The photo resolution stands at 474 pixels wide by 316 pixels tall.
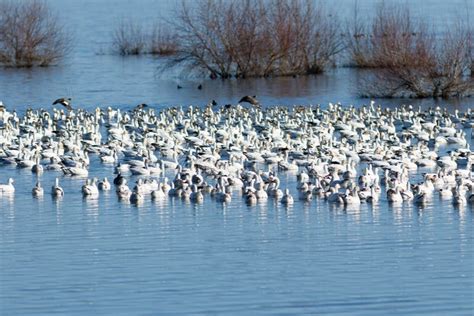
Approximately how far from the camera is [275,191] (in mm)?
22578

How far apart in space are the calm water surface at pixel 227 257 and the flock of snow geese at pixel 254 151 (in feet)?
1.29

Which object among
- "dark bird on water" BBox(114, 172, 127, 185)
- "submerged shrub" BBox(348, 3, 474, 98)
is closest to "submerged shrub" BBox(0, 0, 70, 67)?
"submerged shrub" BBox(348, 3, 474, 98)

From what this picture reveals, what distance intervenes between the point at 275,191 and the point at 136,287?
6697 millimetres

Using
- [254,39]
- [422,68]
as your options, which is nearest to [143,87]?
[254,39]

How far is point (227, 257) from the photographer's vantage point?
58.6 ft

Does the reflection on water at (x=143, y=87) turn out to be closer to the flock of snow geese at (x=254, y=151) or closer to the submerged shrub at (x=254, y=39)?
the submerged shrub at (x=254, y=39)

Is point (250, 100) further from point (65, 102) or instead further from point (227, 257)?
point (227, 257)

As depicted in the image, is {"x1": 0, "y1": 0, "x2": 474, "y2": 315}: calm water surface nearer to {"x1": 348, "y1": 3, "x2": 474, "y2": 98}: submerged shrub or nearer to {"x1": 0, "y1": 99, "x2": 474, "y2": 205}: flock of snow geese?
{"x1": 0, "y1": 99, "x2": 474, "y2": 205}: flock of snow geese

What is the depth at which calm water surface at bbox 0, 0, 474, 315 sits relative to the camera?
1541 cm

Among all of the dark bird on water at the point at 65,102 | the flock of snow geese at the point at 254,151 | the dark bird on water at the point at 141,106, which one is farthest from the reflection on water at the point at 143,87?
the flock of snow geese at the point at 254,151

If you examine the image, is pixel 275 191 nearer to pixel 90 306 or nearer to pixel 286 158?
pixel 286 158

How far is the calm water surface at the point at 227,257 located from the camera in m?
15.4

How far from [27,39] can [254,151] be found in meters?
26.6

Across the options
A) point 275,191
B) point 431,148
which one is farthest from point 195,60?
point 275,191
